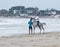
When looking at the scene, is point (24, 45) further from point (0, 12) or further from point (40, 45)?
point (0, 12)

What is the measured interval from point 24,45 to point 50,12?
387 feet

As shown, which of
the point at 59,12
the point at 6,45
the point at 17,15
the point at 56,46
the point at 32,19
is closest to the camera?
the point at 56,46

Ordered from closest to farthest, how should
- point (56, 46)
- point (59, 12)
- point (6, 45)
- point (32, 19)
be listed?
point (56, 46) < point (6, 45) < point (32, 19) < point (59, 12)

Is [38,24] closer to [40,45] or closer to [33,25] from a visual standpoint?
[33,25]

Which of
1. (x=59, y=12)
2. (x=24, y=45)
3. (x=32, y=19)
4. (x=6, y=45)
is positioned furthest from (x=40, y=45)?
(x=59, y=12)

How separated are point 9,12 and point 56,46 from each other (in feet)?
403

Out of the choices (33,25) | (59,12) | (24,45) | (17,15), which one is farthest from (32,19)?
(59,12)

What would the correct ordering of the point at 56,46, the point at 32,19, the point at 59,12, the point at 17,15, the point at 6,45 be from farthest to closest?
the point at 59,12
the point at 17,15
the point at 32,19
the point at 6,45
the point at 56,46

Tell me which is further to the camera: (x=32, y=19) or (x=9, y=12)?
(x=9, y=12)

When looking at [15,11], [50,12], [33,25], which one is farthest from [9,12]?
[33,25]

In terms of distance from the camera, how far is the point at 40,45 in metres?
14.6

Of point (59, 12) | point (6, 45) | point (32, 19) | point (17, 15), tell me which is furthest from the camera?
point (59, 12)

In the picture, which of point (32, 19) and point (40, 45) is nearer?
point (40, 45)

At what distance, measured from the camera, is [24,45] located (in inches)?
581
